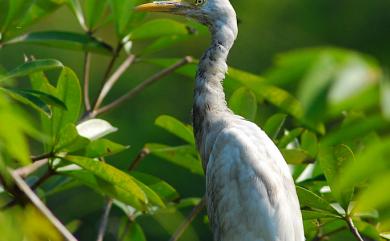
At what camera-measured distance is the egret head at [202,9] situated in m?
2.74

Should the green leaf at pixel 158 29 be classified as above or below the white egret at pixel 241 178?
above

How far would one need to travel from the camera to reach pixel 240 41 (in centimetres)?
→ 650

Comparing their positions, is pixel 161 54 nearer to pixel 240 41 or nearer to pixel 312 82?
pixel 240 41

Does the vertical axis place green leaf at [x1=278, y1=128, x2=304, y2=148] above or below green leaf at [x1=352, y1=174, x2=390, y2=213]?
below

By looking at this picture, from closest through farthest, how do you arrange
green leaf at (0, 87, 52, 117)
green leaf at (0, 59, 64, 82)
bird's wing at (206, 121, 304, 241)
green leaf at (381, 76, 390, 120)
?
green leaf at (381, 76, 390, 120), green leaf at (0, 87, 52, 117), green leaf at (0, 59, 64, 82), bird's wing at (206, 121, 304, 241)

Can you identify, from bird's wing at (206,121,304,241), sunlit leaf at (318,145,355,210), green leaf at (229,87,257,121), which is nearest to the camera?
sunlit leaf at (318,145,355,210)

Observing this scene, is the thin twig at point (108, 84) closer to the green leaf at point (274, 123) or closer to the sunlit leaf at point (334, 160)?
the green leaf at point (274, 123)

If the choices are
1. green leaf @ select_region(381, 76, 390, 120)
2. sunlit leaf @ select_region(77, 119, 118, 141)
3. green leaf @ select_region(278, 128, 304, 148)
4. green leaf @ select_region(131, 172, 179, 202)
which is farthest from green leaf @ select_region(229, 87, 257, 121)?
green leaf @ select_region(381, 76, 390, 120)

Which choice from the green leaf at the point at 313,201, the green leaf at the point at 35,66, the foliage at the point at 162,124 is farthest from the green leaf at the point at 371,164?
the green leaf at the point at 313,201

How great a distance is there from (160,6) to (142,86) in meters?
0.36

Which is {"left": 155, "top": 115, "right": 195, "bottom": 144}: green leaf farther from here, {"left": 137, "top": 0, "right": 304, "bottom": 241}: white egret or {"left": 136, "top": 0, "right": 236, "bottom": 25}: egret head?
{"left": 136, "top": 0, "right": 236, "bottom": 25}: egret head

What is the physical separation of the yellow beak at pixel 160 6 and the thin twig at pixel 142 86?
0.19 meters

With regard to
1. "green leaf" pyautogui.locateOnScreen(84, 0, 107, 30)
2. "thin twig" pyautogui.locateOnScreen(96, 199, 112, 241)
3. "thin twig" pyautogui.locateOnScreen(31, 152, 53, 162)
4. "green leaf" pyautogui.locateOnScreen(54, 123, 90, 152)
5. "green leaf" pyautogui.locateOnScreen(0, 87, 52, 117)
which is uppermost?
"green leaf" pyautogui.locateOnScreen(0, 87, 52, 117)

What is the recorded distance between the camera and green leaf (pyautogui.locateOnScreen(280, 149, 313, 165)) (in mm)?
2342
